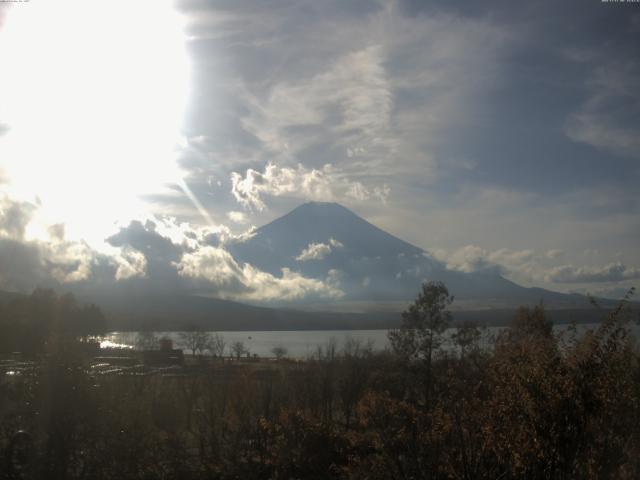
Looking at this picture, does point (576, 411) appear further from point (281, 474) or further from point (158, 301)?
point (158, 301)

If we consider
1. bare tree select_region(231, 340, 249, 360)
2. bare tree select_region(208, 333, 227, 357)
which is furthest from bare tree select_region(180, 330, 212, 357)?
bare tree select_region(231, 340, 249, 360)

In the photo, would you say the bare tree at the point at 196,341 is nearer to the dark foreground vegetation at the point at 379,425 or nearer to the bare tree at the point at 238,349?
the bare tree at the point at 238,349

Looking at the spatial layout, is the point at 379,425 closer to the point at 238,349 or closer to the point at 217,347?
the point at 238,349

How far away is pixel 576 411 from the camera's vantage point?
6715 mm

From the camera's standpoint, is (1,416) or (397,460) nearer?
(397,460)

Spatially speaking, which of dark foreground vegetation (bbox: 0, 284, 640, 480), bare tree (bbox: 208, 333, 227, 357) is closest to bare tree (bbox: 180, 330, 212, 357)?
bare tree (bbox: 208, 333, 227, 357)

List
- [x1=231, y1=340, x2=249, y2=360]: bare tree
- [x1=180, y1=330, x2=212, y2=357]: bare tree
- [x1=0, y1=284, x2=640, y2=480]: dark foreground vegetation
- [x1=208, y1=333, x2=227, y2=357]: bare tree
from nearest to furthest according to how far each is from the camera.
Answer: [x1=0, y1=284, x2=640, y2=480]: dark foreground vegetation < [x1=231, y1=340, x2=249, y2=360]: bare tree < [x1=208, y1=333, x2=227, y2=357]: bare tree < [x1=180, y1=330, x2=212, y2=357]: bare tree

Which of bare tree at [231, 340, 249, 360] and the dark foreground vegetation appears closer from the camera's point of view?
the dark foreground vegetation

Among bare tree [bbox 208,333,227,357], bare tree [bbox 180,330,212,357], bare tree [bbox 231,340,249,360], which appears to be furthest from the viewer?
bare tree [bbox 180,330,212,357]

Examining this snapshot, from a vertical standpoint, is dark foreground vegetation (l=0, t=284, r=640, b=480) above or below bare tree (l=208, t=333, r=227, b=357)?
above

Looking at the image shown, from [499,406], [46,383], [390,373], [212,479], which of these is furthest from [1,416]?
[390,373]

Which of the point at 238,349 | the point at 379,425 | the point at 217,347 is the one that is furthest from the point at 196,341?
the point at 379,425

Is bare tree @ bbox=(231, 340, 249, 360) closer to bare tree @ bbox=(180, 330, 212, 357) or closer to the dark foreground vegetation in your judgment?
Result: bare tree @ bbox=(180, 330, 212, 357)

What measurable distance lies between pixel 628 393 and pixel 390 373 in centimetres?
2316
